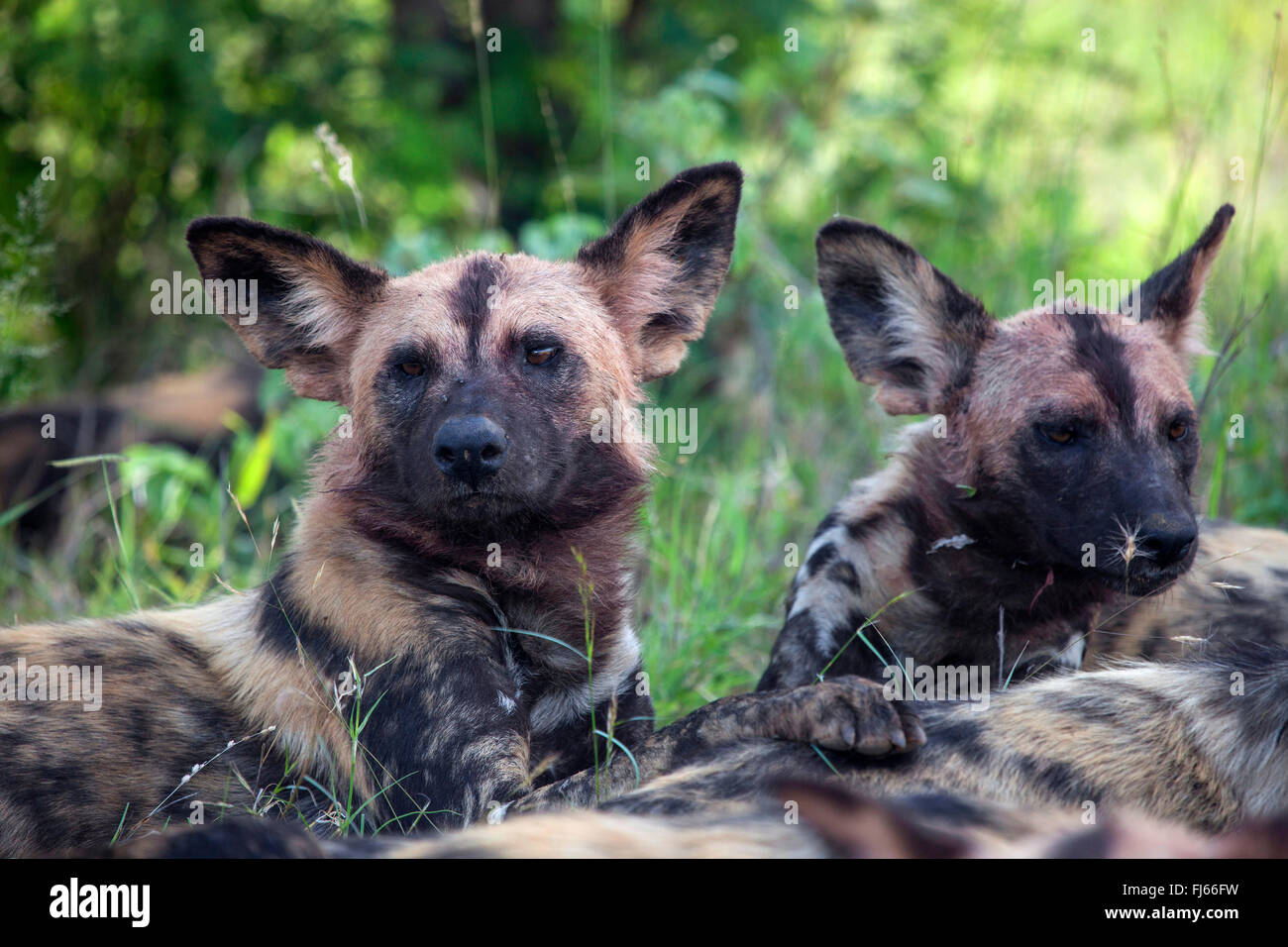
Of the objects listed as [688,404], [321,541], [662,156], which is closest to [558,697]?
[321,541]

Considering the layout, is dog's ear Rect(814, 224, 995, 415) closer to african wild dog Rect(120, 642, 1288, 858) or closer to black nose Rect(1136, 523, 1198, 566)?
black nose Rect(1136, 523, 1198, 566)

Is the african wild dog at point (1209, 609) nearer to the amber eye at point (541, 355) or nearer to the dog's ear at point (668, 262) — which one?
the dog's ear at point (668, 262)

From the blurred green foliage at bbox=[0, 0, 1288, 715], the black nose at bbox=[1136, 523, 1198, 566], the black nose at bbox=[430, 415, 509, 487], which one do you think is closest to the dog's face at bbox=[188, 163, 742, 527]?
the black nose at bbox=[430, 415, 509, 487]

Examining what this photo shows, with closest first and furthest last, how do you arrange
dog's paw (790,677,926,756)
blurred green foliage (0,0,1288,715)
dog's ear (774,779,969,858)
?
1. dog's ear (774,779,969,858)
2. dog's paw (790,677,926,756)
3. blurred green foliage (0,0,1288,715)

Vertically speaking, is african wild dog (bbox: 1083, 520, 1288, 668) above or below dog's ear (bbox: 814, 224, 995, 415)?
below

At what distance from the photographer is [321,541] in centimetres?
367

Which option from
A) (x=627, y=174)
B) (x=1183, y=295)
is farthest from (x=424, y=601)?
(x=627, y=174)

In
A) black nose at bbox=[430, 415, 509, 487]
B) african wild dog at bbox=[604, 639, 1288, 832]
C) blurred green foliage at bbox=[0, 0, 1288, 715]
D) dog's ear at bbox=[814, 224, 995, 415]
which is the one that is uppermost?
blurred green foliage at bbox=[0, 0, 1288, 715]

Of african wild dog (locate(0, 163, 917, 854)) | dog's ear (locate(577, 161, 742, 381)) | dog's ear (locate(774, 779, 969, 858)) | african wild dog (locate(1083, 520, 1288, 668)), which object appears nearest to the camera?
dog's ear (locate(774, 779, 969, 858))

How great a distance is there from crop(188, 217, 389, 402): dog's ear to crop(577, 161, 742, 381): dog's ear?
75 cm

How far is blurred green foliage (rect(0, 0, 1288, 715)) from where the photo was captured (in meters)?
5.63

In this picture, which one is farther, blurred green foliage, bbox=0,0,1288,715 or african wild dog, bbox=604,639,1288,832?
blurred green foliage, bbox=0,0,1288,715

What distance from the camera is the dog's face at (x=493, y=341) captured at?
352 centimetres
